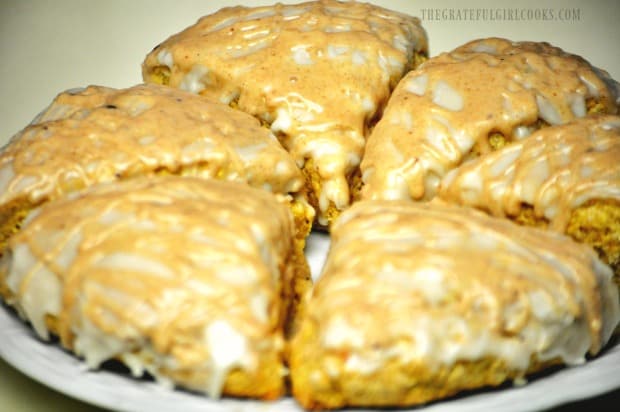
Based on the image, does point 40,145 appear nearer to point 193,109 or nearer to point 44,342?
point 193,109

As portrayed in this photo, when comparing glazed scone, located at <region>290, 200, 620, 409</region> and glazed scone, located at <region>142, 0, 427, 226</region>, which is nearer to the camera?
glazed scone, located at <region>290, 200, 620, 409</region>

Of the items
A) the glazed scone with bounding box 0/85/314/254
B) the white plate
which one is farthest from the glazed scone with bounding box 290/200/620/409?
the glazed scone with bounding box 0/85/314/254

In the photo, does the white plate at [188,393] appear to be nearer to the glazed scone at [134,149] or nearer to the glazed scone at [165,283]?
the glazed scone at [165,283]

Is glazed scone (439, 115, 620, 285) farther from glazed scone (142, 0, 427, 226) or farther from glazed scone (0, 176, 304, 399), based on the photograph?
glazed scone (0, 176, 304, 399)

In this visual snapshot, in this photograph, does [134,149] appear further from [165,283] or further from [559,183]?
[559,183]

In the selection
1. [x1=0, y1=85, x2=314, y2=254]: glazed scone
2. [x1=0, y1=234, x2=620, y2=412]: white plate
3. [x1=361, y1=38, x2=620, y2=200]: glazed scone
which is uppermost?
[x1=0, y1=85, x2=314, y2=254]: glazed scone

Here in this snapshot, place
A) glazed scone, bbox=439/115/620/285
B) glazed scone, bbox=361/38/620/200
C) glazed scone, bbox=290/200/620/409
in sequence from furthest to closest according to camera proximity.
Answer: glazed scone, bbox=361/38/620/200, glazed scone, bbox=439/115/620/285, glazed scone, bbox=290/200/620/409
